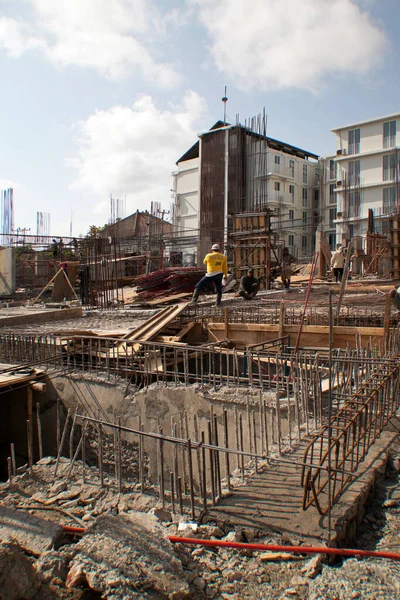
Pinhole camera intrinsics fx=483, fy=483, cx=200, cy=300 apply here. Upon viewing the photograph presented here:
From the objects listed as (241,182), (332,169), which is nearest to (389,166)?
(332,169)

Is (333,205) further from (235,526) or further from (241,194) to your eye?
(235,526)

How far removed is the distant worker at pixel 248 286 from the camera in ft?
44.2

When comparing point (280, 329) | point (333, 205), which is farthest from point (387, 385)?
point (333, 205)

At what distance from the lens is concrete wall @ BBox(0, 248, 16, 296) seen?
15170mm

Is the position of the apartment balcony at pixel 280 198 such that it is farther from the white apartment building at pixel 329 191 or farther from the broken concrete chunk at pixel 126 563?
the broken concrete chunk at pixel 126 563

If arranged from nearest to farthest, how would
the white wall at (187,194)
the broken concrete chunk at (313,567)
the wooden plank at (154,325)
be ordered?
the broken concrete chunk at (313,567) < the wooden plank at (154,325) < the white wall at (187,194)

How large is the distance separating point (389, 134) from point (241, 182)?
38.2 feet

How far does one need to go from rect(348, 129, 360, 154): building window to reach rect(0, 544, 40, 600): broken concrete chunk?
40126mm

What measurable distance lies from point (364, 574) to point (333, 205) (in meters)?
42.8

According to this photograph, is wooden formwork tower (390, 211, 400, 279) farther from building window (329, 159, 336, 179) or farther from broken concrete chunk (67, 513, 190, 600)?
building window (329, 159, 336, 179)

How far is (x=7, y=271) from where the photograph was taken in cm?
1571

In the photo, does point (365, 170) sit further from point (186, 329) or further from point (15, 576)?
point (15, 576)

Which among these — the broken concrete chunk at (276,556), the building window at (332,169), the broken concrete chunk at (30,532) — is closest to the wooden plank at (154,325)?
the broken concrete chunk at (30,532)

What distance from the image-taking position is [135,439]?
704 cm
